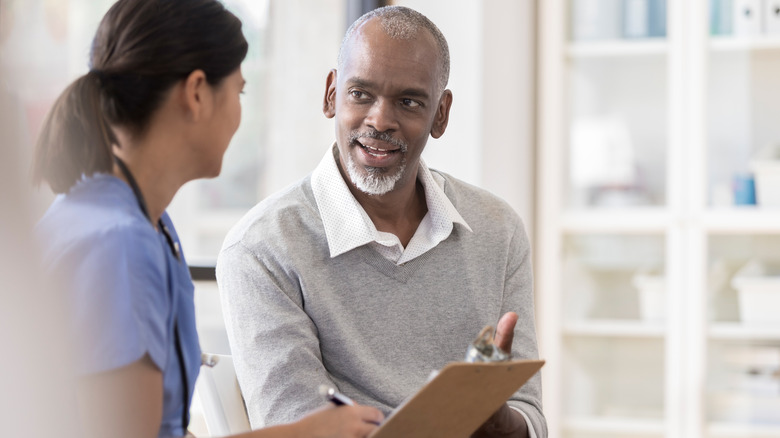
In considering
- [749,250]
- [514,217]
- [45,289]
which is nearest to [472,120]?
[749,250]

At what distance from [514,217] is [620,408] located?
70.6 inches

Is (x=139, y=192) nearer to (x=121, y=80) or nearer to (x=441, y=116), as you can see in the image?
(x=121, y=80)

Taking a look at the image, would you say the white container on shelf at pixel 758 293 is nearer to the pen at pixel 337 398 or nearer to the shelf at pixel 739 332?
the shelf at pixel 739 332

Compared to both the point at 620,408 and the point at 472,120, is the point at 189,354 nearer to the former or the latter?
the point at 472,120

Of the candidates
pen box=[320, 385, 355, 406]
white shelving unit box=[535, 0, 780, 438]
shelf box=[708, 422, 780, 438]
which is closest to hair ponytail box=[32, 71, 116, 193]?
pen box=[320, 385, 355, 406]

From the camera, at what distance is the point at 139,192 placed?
1.01m

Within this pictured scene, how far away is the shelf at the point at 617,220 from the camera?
3188 mm

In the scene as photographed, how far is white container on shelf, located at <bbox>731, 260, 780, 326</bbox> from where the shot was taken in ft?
9.96

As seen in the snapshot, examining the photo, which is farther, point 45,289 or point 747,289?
point 747,289

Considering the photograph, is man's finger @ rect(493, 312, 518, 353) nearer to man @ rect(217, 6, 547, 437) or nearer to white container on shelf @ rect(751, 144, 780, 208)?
man @ rect(217, 6, 547, 437)

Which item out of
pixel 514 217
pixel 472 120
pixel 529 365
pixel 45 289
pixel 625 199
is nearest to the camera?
pixel 45 289

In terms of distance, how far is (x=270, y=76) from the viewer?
4.59 m

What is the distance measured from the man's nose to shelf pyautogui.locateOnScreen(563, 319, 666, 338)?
6.32 ft

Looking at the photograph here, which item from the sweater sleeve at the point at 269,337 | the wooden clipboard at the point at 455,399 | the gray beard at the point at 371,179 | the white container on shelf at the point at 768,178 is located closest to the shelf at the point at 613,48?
the white container on shelf at the point at 768,178
